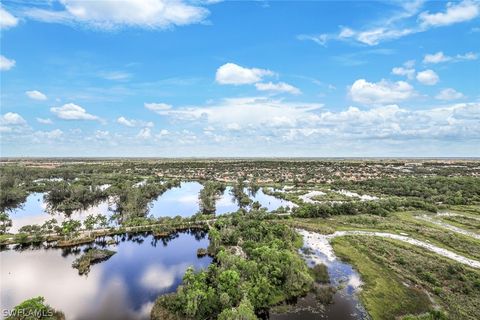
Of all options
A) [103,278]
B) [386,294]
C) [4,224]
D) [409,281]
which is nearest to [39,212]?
[4,224]

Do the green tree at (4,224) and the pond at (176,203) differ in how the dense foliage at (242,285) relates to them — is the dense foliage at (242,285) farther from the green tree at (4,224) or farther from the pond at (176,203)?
the green tree at (4,224)

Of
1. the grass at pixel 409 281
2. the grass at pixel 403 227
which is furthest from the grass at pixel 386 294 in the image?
the grass at pixel 403 227

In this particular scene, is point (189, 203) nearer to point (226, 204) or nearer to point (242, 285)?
point (226, 204)

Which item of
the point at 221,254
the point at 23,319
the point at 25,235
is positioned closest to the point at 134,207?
the point at 25,235

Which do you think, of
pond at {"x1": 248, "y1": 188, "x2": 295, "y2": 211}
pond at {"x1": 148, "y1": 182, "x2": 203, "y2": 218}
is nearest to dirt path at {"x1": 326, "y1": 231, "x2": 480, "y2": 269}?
pond at {"x1": 248, "y1": 188, "x2": 295, "y2": 211}

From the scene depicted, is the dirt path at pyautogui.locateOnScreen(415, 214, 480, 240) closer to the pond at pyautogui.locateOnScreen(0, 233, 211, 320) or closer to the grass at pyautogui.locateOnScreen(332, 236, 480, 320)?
the grass at pyautogui.locateOnScreen(332, 236, 480, 320)
